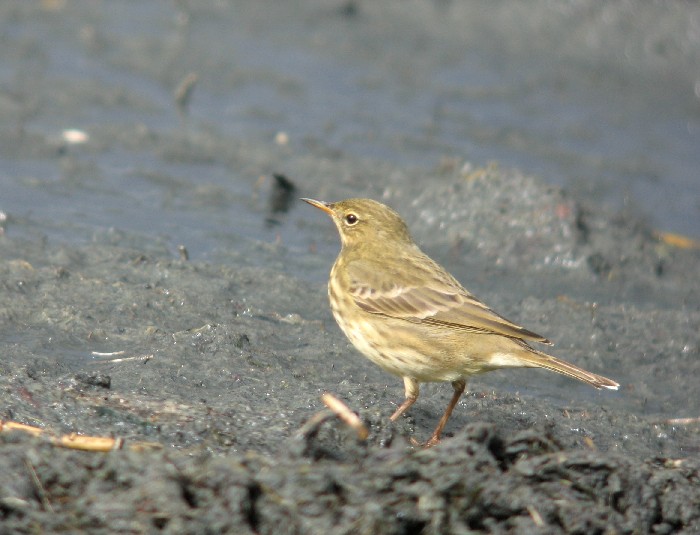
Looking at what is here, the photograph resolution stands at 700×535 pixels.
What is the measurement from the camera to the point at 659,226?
11.6 meters

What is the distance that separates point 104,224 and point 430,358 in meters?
4.27

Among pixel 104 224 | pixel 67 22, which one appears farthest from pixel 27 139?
pixel 67 22

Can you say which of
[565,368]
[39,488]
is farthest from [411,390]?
[39,488]

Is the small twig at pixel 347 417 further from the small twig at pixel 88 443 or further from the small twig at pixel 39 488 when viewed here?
the small twig at pixel 39 488

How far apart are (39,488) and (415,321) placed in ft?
10.3

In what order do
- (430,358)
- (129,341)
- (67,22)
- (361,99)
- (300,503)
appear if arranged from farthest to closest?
(67,22) < (361,99) < (129,341) < (430,358) < (300,503)

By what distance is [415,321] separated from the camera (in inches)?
278

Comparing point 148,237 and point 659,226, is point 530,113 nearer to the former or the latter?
point 659,226

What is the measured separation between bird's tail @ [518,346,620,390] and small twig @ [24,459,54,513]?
316cm

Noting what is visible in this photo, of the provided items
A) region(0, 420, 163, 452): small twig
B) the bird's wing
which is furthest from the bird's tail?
region(0, 420, 163, 452): small twig

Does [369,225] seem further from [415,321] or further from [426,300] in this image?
[415,321]

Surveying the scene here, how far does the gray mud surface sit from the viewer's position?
4539 millimetres

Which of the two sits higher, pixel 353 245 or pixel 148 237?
pixel 353 245

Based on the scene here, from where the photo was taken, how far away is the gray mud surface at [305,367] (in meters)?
4.54
